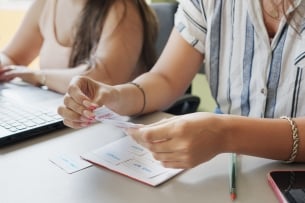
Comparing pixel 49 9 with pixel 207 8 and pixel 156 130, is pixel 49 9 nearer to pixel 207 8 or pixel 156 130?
pixel 207 8

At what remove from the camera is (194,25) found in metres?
1.03

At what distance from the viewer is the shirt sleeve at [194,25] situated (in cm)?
103

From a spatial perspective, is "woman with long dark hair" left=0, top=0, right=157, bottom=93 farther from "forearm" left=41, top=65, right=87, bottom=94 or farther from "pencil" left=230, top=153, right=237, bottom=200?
"pencil" left=230, top=153, right=237, bottom=200

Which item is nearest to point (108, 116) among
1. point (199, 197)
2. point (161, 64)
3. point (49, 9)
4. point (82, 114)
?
point (82, 114)

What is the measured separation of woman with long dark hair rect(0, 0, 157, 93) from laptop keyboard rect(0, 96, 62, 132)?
0.80ft

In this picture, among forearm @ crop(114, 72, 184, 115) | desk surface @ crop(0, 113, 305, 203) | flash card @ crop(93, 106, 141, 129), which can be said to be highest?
flash card @ crop(93, 106, 141, 129)

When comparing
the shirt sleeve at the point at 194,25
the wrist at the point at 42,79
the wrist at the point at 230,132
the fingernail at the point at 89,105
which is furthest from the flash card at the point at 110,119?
the wrist at the point at 42,79

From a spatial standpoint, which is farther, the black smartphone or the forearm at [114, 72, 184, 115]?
the forearm at [114, 72, 184, 115]

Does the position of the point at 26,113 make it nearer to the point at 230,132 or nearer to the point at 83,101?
the point at 83,101

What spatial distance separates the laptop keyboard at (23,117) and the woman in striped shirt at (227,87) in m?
0.10

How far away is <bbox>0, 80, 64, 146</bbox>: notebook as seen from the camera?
817 millimetres

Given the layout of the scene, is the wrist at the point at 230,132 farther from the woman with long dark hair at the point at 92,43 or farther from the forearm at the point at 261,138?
the woman with long dark hair at the point at 92,43

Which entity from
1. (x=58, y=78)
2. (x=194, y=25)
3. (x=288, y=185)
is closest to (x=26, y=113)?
(x=58, y=78)

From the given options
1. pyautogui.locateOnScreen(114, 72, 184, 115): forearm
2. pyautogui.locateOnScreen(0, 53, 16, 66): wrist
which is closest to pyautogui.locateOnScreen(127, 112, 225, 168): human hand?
pyautogui.locateOnScreen(114, 72, 184, 115): forearm
